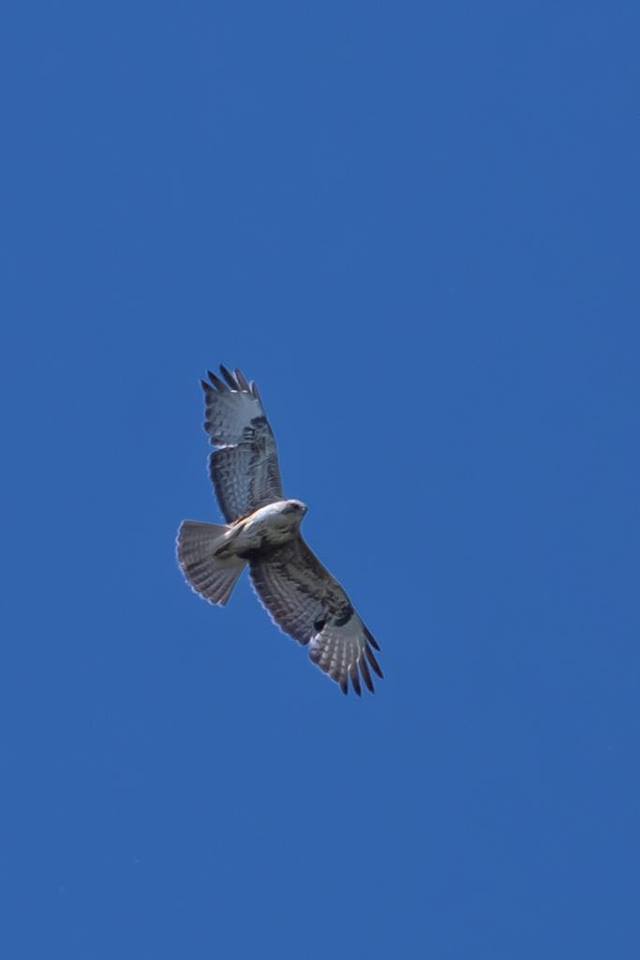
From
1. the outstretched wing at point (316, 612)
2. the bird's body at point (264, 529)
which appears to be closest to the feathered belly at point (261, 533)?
the bird's body at point (264, 529)

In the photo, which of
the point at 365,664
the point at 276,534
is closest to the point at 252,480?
the point at 276,534

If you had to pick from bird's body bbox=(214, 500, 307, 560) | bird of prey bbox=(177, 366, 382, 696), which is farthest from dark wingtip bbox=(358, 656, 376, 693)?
bird's body bbox=(214, 500, 307, 560)

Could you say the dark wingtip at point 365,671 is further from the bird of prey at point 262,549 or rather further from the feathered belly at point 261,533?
the feathered belly at point 261,533

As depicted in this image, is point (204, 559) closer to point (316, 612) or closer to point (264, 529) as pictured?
point (264, 529)

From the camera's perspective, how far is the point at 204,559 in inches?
714

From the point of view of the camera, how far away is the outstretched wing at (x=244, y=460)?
18.3m

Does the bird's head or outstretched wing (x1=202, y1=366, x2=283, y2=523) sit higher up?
outstretched wing (x1=202, y1=366, x2=283, y2=523)

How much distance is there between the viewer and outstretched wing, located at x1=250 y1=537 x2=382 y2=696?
18.5 metres

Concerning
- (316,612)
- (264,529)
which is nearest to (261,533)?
(264,529)

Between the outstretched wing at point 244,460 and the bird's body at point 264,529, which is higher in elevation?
the outstretched wing at point 244,460

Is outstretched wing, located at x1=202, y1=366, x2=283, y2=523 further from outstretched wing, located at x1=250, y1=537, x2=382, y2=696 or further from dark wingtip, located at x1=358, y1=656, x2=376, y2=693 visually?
dark wingtip, located at x1=358, y1=656, x2=376, y2=693

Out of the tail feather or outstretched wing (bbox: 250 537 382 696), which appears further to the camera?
outstretched wing (bbox: 250 537 382 696)

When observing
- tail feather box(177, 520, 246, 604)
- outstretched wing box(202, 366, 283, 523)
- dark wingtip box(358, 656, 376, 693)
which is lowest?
dark wingtip box(358, 656, 376, 693)

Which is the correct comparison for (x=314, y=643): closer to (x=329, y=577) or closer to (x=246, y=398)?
(x=329, y=577)
